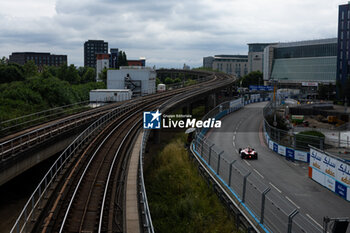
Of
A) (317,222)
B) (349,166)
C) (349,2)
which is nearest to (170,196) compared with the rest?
(317,222)

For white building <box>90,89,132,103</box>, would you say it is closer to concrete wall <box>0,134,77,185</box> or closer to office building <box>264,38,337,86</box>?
concrete wall <box>0,134,77,185</box>

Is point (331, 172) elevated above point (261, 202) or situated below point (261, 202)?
above

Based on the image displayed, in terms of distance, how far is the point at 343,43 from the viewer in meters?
106

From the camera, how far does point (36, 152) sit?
2550 centimetres

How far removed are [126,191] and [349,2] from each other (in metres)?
108

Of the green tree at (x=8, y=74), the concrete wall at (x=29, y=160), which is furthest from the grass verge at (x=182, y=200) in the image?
the green tree at (x=8, y=74)

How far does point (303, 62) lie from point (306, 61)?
5.35 ft

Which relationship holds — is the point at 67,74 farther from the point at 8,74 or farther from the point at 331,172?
the point at 331,172

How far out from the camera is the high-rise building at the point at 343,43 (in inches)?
4075

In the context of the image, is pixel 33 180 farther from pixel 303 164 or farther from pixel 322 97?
pixel 322 97

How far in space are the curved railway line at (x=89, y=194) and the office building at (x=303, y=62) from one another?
3812 inches

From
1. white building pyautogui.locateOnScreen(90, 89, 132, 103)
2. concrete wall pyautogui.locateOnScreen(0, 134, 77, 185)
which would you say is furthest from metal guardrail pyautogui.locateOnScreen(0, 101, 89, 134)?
white building pyautogui.locateOnScreen(90, 89, 132, 103)

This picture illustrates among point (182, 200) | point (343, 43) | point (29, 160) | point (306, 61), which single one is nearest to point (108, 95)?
point (29, 160)

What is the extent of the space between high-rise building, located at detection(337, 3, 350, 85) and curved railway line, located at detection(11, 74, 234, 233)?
94.9 metres
